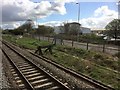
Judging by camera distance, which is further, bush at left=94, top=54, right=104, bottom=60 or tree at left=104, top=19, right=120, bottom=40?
tree at left=104, top=19, right=120, bottom=40

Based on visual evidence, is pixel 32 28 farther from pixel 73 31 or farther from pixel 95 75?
pixel 95 75

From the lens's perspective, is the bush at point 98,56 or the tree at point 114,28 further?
the tree at point 114,28

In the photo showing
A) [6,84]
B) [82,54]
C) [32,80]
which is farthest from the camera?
[82,54]

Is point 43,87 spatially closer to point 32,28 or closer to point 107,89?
point 107,89

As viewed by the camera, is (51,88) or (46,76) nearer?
(51,88)

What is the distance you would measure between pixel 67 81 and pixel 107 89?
7.50 ft

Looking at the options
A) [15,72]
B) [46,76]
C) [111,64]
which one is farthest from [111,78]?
[15,72]

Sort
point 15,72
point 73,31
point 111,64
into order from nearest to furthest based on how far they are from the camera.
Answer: point 15,72, point 111,64, point 73,31

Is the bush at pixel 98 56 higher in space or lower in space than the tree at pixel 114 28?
lower

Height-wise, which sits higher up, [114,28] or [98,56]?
[114,28]

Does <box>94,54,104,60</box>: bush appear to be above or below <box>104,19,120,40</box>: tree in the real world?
below

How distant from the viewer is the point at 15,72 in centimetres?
1524

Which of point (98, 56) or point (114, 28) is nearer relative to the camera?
point (98, 56)

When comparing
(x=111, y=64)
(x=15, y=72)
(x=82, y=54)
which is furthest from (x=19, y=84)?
(x=82, y=54)
